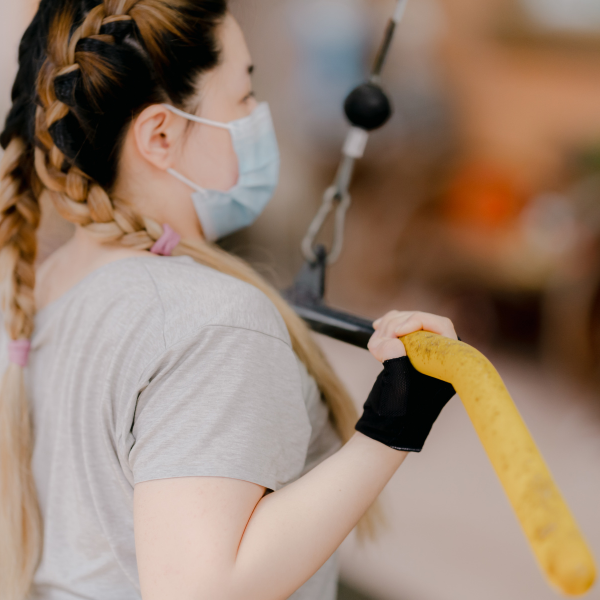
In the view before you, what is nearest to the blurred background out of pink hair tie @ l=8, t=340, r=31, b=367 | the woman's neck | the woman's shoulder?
the woman's neck

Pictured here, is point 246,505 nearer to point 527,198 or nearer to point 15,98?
point 15,98

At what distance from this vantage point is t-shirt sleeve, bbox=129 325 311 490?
0.44m

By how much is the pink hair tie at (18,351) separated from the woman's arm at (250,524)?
0.93ft

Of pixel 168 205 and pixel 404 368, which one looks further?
pixel 168 205

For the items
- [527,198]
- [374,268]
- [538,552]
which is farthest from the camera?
[374,268]

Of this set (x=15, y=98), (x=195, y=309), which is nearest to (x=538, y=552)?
(x=195, y=309)

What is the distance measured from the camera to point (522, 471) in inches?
11.8

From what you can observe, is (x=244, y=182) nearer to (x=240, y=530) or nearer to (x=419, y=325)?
(x=419, y=325)

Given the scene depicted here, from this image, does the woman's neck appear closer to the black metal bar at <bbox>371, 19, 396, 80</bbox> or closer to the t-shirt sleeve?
the t-shirt sleeve

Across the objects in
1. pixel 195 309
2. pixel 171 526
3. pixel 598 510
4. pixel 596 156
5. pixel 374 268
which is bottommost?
pixel 598 510

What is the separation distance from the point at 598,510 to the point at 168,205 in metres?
0.97

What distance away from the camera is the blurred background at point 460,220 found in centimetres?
104

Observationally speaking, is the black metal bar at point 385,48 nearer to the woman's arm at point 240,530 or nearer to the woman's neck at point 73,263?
the woman's neck at point 73,263

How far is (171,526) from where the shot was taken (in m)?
0.43
